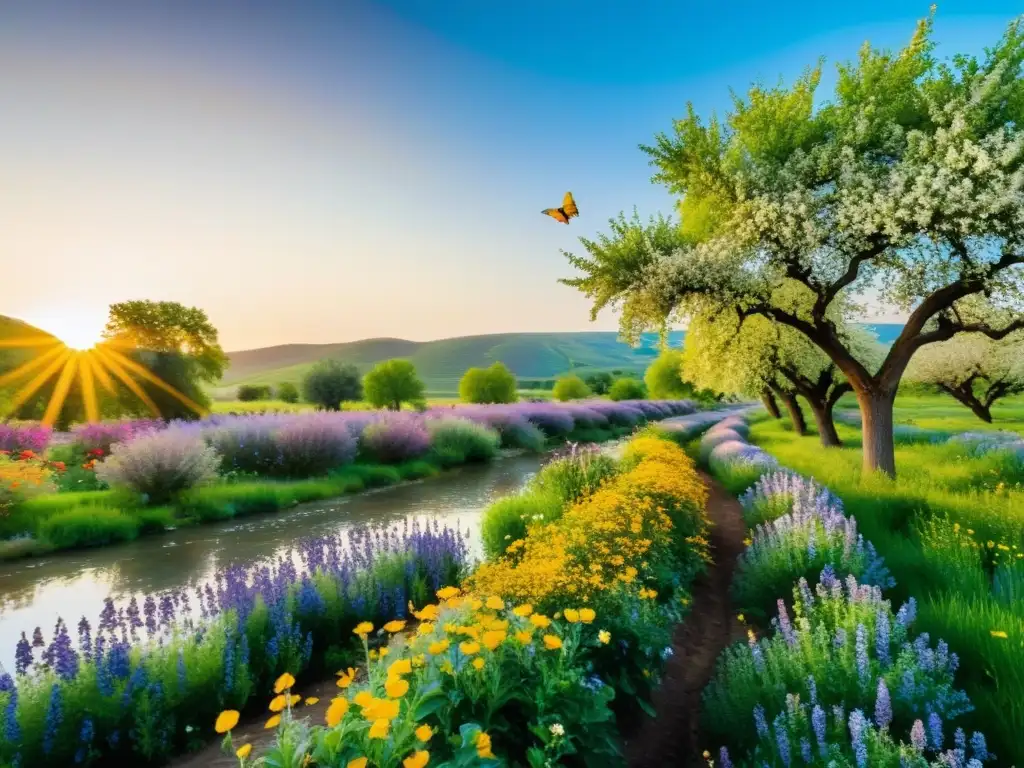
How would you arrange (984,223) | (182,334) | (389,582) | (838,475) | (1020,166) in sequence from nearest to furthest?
(389,582)
(1020,166)
(984,223)
(838,475)
(182,334)

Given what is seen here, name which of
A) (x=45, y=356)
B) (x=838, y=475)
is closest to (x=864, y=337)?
(x=838, y=475)

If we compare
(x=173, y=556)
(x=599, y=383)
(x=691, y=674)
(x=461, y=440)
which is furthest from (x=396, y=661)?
(x=599, y=383)

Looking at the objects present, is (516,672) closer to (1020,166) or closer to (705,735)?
(705,735)

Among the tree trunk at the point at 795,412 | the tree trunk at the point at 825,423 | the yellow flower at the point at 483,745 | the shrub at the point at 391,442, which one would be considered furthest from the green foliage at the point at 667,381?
the yellow flower at the point at 483,745

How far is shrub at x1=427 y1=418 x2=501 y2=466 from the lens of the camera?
2214 centimetres

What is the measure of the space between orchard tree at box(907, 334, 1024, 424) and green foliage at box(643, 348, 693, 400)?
112 ft

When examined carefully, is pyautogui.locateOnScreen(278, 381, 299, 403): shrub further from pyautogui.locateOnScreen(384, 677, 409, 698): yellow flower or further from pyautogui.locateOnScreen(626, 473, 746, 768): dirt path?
pyautogui.locateOnScreen(384, 677, 409, 698): yellow flower

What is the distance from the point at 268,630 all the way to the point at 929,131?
44.0 feet

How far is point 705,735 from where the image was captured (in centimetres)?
415

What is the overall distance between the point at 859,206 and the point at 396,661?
34.8 feet

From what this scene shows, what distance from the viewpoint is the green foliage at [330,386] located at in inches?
1638

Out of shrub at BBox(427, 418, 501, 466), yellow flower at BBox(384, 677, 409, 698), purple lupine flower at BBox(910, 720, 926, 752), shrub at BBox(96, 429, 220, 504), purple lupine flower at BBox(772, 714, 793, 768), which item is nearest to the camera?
yellow flower at BBox(384, 677, 409, 698)

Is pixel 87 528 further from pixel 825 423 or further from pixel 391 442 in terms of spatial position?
pixel 825 423

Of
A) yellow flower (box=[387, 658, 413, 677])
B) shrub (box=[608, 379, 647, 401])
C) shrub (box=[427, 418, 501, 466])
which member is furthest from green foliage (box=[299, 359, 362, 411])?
shrub (box=[608, 379, 647, 401])
